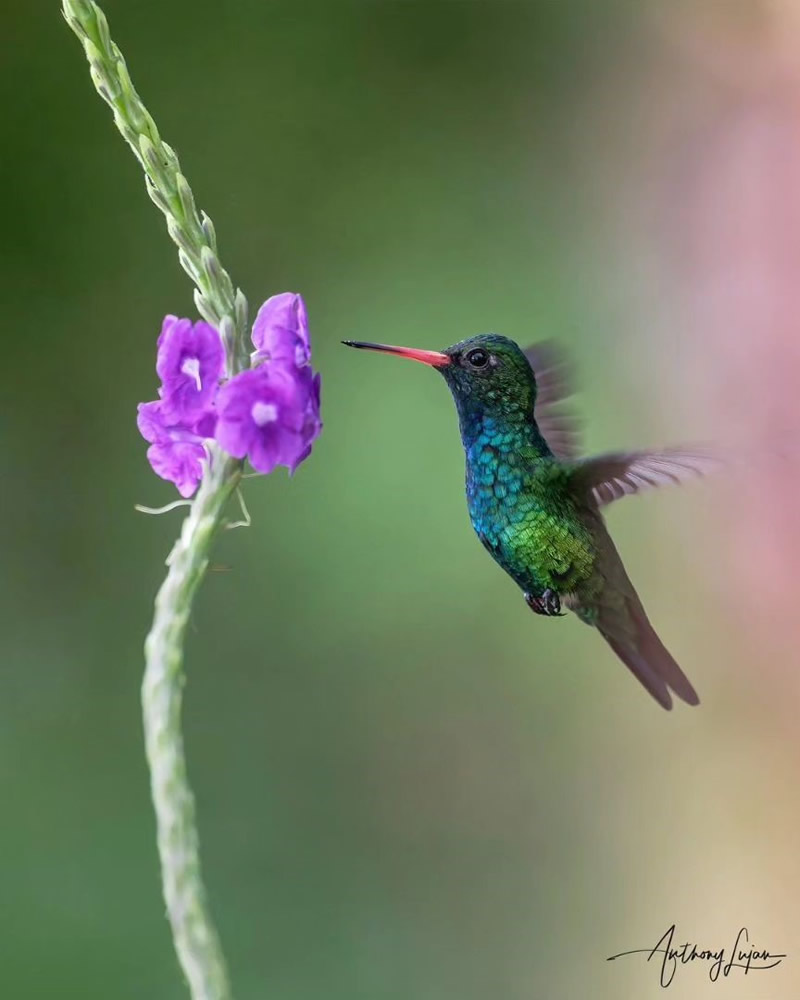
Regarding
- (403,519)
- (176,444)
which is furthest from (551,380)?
(403,519)

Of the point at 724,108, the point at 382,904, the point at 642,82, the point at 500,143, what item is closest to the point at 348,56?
the point at 500,143

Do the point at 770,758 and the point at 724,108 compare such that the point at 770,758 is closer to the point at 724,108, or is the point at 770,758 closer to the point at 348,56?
the point at 724,108
